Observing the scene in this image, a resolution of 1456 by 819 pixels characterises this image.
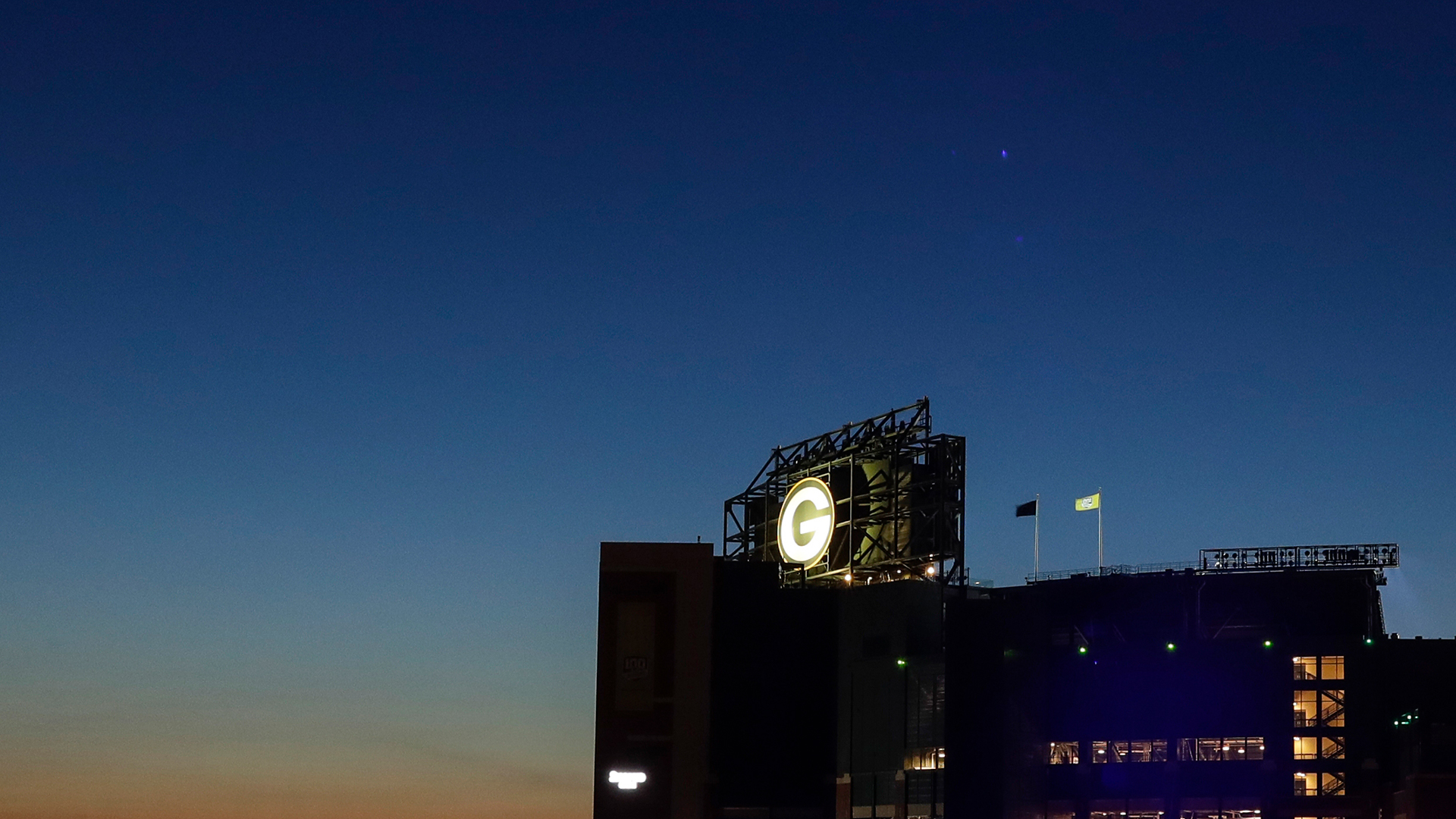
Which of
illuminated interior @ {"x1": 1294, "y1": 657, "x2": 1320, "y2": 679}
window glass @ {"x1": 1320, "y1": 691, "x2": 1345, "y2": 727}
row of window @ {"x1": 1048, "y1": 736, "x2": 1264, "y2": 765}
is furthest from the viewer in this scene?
illuminated interior @ {"x1": 1294, "y1": 657, "x2": 1320, "y2": 679}

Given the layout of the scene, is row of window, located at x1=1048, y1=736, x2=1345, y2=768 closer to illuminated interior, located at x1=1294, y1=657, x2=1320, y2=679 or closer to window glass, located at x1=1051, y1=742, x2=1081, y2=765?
window glass, located at x1=1051, y1=742, x2=1081, y2=765

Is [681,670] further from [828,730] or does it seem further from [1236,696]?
[1236,696]

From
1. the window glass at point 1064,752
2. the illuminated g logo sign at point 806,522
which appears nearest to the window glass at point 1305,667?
the window glass at point 1064,752

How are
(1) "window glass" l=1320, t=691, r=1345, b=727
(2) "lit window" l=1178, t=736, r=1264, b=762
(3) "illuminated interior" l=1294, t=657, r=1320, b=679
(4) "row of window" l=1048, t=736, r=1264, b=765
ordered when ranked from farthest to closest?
(3) "illuminated interior" l=1294, t=657, r=1320, b=679 → (1) "window glass" l=1320, t=691, r=1345, b=727 → (4) "row of window" l=1048, t=736, r=1264, b=765 → (2) "lit window" l=1178, t=736, r=1264, b=762

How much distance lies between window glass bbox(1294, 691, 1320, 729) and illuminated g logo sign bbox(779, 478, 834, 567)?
35169 mm

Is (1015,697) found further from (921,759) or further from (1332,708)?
(1332,708)

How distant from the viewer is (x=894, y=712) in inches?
3007

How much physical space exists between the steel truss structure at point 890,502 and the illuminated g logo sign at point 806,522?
0.45 meters

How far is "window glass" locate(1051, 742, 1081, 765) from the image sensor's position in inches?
3442

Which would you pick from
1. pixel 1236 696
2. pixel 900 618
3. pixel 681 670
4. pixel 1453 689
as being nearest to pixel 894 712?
pixel 900 618

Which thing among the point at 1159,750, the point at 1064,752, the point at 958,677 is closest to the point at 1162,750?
the point at 1159,750

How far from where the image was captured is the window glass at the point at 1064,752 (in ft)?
287

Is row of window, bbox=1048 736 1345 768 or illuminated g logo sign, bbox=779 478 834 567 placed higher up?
illuminated g logo sign, bbox=779 478 834 567

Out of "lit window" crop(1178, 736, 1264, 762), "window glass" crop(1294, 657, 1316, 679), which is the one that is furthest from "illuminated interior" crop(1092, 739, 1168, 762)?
"window glass" crop(1294, 657, 1316, 679)
